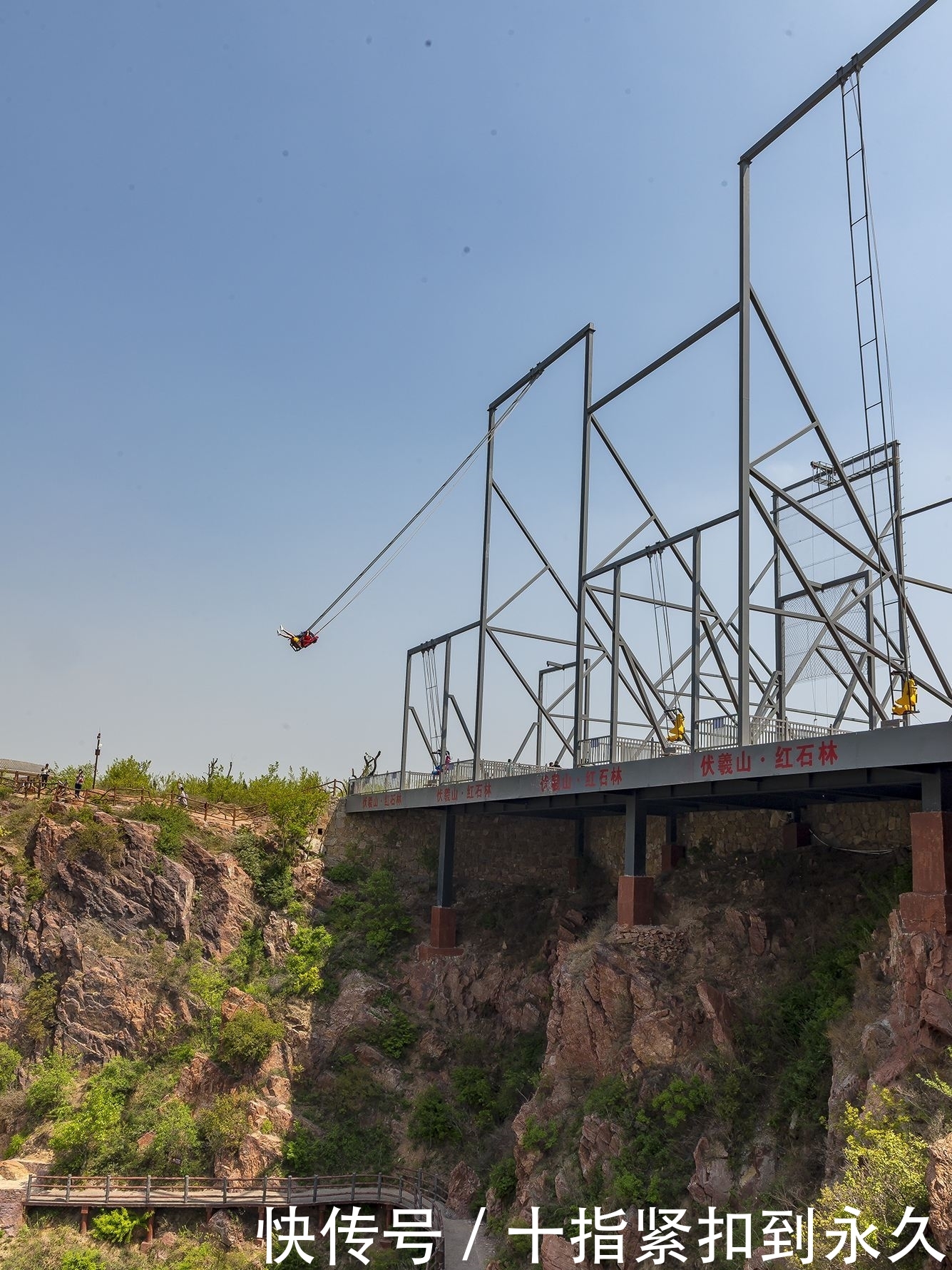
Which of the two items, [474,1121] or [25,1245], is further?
[474,1121]

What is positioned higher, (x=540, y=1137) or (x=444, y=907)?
(x=444, y=907)

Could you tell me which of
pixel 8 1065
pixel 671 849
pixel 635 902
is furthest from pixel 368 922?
pixel 635 902

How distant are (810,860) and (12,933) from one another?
25.0 metres

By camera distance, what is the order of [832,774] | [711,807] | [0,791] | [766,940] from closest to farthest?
[832,774] → [766,940] → [711,807] → [0,791]

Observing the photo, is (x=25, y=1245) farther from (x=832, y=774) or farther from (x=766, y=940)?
(x=832, y=774)

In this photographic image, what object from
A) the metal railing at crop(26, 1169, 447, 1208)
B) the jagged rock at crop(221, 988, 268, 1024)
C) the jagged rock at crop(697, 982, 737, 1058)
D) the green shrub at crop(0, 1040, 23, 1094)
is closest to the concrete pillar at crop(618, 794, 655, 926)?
the jagged rock at crop(697, 982, 737, 1058)

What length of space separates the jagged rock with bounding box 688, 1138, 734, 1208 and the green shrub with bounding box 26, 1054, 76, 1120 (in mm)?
20002

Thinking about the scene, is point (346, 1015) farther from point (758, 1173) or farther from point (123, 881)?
point (758, 1173)

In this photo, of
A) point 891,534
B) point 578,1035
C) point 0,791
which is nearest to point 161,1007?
point 0,791

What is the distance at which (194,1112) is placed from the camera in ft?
92.1

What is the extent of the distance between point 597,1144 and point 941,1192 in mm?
9616

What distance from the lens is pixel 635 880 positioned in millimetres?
23734

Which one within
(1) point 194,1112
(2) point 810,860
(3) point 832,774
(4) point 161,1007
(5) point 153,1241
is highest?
(3) point 832,774

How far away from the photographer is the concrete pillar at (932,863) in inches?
621
